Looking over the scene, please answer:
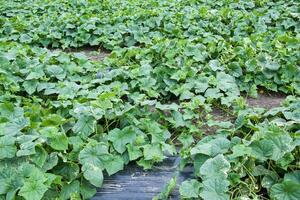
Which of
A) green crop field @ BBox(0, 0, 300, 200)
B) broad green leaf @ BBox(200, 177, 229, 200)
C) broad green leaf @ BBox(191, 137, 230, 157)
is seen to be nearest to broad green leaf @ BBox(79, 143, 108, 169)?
green crop field @ BBox(0, 0, 300, 200)

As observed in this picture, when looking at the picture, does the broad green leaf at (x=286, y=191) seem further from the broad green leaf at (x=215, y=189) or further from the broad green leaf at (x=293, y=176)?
the broad green leaf at (x=215, y=189)

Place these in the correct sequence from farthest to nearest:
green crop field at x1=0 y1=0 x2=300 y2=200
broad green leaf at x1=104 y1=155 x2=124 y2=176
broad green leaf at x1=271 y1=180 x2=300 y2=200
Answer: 1. broad green leaf at x1=104 y1=155 x2=124 y2=176
2. green crop field at x1=0 y1=0 x2=300 y2=200
3. broad green leaf at x1=271 y1=180 x2=300 y2=200

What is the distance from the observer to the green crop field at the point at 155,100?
100 inches

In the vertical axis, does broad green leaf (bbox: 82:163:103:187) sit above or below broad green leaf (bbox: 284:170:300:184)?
below

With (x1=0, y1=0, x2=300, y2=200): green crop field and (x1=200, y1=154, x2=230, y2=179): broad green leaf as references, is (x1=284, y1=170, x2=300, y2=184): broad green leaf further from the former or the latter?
(x1=200, y1=154, x2=230, y2=179): broad green leaf

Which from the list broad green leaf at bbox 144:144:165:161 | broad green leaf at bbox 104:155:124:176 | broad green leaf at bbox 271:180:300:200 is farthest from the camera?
broad green leaf at bbox 144:144:165:161

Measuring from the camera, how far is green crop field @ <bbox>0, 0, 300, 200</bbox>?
254 centimetres

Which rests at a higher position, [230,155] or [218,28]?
[230,155]

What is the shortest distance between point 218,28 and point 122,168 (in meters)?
3.23

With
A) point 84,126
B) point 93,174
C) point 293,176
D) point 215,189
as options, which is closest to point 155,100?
point 84,126

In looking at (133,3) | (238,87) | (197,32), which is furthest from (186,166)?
(133,3)

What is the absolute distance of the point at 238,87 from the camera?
162 inches

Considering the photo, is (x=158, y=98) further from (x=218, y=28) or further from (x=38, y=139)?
(x=218, y=28)

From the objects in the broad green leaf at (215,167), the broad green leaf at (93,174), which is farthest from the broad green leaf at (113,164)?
the broad green leaf at (215,167)
